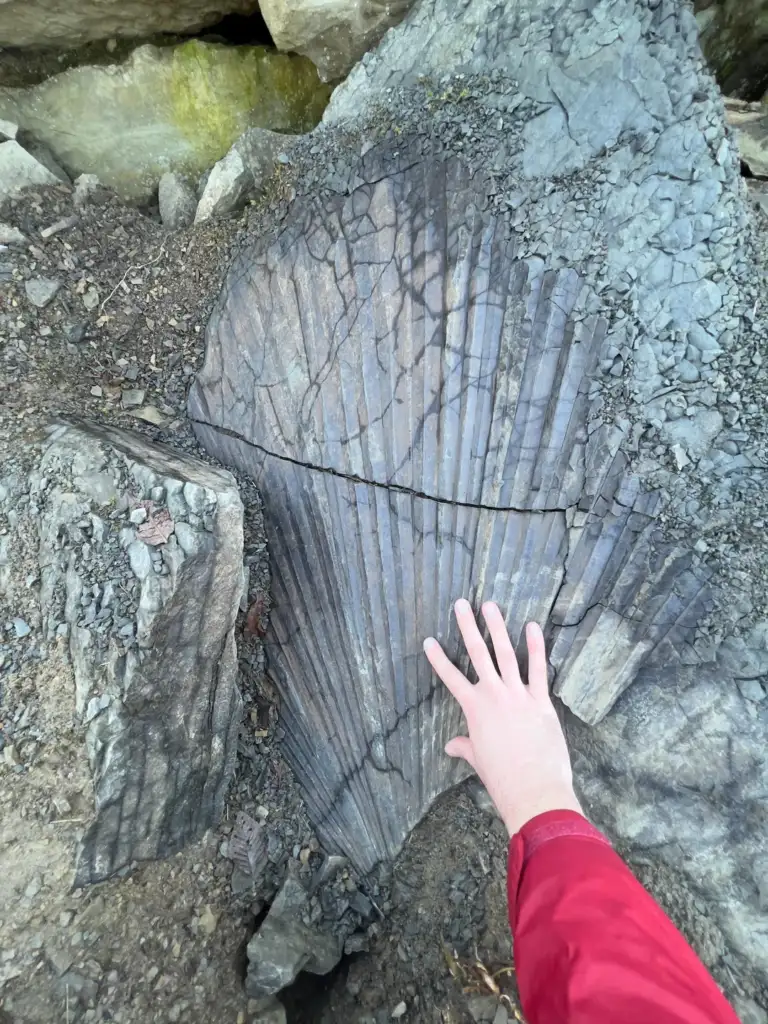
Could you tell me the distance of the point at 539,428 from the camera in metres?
1.27

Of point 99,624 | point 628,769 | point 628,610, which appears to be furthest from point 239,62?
point 628,769

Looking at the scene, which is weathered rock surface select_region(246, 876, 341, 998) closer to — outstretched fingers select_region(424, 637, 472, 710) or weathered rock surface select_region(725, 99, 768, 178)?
outstretched fingers select_region(424, 637, 472, 710)

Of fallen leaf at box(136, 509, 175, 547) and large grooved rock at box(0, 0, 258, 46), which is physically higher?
large grooved rock at box(0, 0, 258, 46)

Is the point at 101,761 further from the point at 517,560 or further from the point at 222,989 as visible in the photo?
the point at 517,560

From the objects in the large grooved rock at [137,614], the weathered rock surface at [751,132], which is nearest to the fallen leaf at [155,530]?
the large grooved rock at [137,614]

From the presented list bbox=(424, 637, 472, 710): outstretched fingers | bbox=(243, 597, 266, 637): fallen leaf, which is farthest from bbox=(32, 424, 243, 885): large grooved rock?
bbox=(424, 637, 472, 710): outstretched fingers

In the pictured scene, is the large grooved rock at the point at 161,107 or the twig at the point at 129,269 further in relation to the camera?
the large grooved rock at the point at 161,107

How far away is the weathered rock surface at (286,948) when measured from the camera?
1316 millimetres

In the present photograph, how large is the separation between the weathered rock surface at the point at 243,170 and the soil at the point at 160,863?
0.23 feet

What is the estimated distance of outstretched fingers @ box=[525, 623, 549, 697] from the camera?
124 centimetres

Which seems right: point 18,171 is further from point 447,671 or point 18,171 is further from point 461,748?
point 461,748

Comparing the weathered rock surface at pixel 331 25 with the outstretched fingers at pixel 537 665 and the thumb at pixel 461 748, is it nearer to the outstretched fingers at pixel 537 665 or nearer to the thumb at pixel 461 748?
the outstretched fingers at pixel 537 665

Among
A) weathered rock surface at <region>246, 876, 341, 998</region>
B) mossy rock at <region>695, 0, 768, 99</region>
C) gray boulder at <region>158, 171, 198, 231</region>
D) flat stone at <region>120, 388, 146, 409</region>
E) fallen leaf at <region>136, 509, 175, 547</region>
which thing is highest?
mossy rock at <region>695, 0, 768, 99</region>

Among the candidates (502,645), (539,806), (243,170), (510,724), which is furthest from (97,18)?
(539,806)
